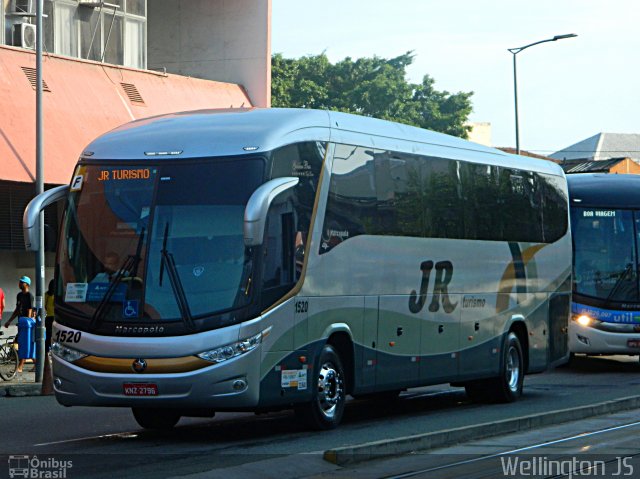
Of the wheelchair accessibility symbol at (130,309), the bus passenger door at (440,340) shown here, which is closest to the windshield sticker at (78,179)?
the wheelchair accessibility symbol at (130,309)

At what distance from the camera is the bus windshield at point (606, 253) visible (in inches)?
965

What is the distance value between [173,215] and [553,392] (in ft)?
30.7

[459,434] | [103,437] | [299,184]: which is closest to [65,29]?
[299,184]

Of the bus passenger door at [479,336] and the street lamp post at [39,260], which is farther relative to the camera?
the street lamp post at [39,260]

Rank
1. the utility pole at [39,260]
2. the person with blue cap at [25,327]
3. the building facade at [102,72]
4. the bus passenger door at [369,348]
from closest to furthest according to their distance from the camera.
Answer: the bus passenger door at [369,348] < the utility pole at [39,260] < the person with blue cap at [25,327] < the building facade at [102,72]

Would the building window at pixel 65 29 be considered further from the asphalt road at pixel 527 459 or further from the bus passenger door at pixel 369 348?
the asphalt road at pixel 527 459

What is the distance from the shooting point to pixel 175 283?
1323cm

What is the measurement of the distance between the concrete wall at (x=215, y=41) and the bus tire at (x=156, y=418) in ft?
68.9

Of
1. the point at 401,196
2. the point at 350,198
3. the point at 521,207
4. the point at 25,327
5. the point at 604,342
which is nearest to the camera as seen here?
the point at 350,198

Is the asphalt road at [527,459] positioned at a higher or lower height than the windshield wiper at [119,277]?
lower

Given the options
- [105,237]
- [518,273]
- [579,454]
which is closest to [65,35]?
[518,273]

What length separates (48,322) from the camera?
2492cm

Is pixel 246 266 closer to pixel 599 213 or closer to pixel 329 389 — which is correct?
pixel 329 389

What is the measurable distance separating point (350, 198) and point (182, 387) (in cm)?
330
